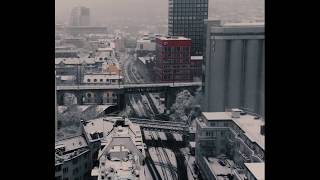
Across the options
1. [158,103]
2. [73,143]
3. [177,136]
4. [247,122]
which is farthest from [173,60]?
[73,143]

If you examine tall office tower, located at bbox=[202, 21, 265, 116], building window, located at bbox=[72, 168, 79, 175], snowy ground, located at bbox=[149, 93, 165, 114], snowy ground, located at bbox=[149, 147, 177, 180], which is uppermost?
tall office tower, located at bbox=[202, 21, 265, 116]

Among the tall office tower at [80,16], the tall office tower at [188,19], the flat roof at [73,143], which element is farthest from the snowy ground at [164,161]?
the tall office tower at [80,16]

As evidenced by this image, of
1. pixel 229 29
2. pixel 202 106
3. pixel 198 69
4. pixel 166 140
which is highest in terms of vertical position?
pixel 229 29

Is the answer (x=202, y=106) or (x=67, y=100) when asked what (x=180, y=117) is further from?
(x=67, y=100)

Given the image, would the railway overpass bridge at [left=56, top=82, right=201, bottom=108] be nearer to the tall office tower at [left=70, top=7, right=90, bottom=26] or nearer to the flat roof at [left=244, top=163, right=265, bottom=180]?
the tall office tower at [left=70, top=7, right=90, bottom=26]

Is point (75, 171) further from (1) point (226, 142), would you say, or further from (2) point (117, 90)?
(2) point (117, 90)

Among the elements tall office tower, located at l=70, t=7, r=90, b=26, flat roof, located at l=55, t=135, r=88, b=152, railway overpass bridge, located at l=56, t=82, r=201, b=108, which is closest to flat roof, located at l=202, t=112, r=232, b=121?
flat roof, located at l=55, t=135, r=88, b=152
